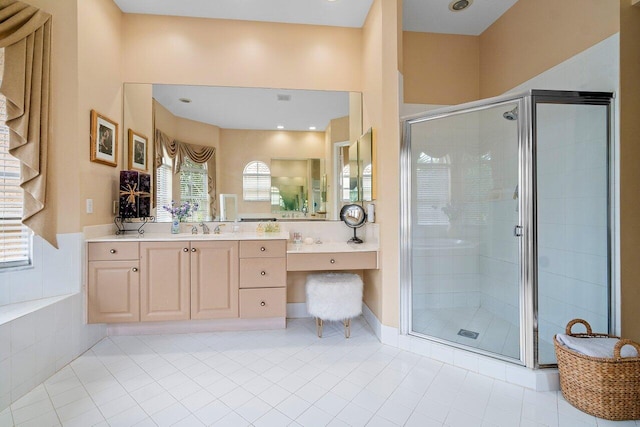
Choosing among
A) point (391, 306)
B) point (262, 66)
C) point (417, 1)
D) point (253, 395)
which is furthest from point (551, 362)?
point (262, 66)

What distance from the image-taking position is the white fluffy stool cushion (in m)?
2.37

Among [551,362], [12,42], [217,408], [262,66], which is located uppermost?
[262,66]

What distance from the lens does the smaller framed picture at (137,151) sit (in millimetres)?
2664

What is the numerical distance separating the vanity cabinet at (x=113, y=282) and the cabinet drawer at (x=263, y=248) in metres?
0.84

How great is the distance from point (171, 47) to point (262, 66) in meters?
0.87

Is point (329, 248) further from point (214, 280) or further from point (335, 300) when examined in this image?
point (214, 280)

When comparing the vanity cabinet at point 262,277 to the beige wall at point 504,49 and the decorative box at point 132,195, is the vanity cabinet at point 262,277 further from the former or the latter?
the beige wall at point 504,49

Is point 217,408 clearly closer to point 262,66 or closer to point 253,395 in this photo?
point 253,395

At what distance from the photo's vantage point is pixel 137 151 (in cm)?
270

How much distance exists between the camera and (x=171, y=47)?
8.94 ft

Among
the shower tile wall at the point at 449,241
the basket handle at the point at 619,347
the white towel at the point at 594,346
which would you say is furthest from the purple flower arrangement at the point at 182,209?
the basket handle at the point at 619,347

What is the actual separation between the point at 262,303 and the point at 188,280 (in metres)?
0.63

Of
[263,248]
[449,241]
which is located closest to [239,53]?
[263,248]

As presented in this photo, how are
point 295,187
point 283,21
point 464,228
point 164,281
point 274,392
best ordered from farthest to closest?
point 295,187, point 283,21, point 464,228, point 164,281, point 274,392
